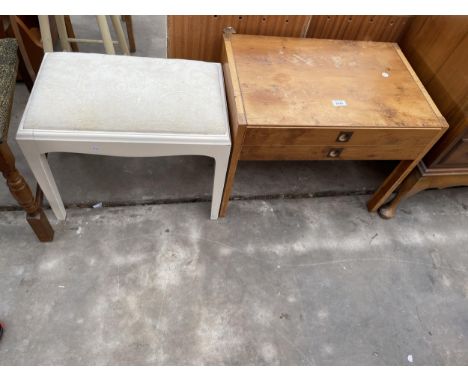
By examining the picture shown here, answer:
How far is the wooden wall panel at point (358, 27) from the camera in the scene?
140 cm

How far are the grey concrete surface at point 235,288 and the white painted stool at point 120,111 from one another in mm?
369

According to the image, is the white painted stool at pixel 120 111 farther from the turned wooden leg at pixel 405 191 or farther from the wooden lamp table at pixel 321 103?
the turned wooden leg at pixel 405 191

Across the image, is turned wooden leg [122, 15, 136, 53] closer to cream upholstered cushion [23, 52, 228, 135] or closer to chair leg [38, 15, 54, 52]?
chair leg [38, 15, 54, 52]

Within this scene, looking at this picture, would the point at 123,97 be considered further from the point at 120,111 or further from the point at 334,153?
the point at 334,153

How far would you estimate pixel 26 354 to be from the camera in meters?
1.15

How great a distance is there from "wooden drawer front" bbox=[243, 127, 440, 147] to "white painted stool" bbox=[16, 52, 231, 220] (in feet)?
0.37

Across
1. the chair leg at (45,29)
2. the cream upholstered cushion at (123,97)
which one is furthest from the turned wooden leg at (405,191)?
the chair leg at (45,29)

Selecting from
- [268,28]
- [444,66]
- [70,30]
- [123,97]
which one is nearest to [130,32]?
[70,30]

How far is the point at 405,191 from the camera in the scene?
1.53 metres

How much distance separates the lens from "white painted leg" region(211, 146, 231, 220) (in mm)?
1167

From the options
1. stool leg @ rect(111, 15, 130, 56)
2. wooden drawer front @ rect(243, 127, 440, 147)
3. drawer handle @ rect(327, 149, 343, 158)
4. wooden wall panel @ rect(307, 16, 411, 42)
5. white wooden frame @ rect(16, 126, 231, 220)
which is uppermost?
wooden wall panel @ rect(307, 16, 411, 42)

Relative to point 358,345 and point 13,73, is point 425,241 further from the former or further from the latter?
point 13,73

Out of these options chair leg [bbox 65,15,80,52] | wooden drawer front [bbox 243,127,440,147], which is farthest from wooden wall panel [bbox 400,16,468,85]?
chair leg [bbox 65,15,80,52]
